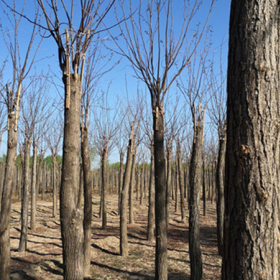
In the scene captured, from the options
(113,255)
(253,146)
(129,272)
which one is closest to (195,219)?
(129,272)

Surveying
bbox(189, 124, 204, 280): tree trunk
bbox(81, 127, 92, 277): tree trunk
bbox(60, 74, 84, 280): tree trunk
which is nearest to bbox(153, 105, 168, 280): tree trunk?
bbox(189, 124, 204, 280): tree trunk

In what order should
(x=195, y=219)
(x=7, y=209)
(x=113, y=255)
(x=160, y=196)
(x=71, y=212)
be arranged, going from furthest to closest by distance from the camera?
(x=113, y=255) < (x=195, y=219) < (x=160, y=196) < (x=7, y=209) < (x=71, y=212)

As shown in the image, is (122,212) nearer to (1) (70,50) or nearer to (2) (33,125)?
(2) (33,125)

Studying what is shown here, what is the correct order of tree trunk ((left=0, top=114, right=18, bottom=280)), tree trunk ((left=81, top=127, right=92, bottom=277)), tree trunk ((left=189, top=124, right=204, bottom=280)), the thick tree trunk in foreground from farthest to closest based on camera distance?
tree trunk ((left=81, top=127, right=92, bottom=277))
tree trunk ((left=189, top=124, right=204, bottom=280))
tree trunk ((left=0, top=114, right=18, bottom=280))
the thick tree trunk in foreground

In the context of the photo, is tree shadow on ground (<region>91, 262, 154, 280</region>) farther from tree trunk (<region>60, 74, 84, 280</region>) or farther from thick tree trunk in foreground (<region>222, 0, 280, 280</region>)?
thick tree trunk in foreground (<region>222, 0, 280, 280</region>)

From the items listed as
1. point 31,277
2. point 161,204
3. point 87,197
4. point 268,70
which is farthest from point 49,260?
point 268,70

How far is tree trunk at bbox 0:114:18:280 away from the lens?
4434 millimetres

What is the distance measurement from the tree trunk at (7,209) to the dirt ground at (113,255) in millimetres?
1186

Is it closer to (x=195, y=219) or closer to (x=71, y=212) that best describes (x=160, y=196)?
(x=195, y=219)

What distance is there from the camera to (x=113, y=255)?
7695mm

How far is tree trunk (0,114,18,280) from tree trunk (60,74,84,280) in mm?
1923

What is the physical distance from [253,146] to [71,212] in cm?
198

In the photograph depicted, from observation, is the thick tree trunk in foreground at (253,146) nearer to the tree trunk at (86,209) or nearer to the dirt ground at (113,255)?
the tree trunk at (86,209)

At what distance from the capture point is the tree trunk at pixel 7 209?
175 inches
